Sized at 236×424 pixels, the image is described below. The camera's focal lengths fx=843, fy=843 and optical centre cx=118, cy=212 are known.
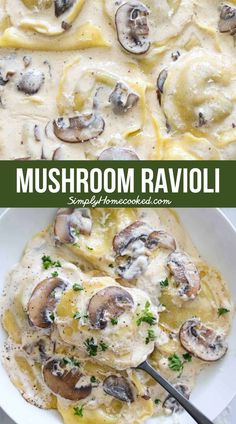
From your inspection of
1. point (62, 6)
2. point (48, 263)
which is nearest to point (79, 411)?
point (48, 263)

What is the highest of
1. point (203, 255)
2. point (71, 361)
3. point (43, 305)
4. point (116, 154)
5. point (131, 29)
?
point (131, 29)

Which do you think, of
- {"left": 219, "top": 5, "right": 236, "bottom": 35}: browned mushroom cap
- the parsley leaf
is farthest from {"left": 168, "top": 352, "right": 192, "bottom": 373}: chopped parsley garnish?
{"left": 219, "top": 5, "right": 236, "bottom": 35}: browned mushroom cap

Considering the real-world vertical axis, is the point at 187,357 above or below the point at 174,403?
→ above

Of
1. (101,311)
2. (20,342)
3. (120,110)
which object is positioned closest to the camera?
(101,311)

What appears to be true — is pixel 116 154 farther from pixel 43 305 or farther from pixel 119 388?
pixel 119 388

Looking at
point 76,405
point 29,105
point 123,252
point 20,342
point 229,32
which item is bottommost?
point 76,405

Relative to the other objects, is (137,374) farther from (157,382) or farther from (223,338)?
(223,338)

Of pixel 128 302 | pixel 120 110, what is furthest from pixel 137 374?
pixel 120 110
